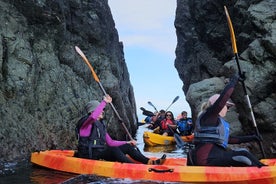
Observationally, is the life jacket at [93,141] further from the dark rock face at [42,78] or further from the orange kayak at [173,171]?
the dark rock face at [42,78]

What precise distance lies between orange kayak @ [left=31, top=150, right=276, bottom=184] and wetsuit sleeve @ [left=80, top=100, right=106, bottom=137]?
58 cm

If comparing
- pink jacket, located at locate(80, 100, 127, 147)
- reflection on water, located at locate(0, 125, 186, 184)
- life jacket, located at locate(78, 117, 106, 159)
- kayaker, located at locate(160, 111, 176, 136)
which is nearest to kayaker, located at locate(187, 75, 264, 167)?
reflection on water, located at locate(0, 125, 186, 184)

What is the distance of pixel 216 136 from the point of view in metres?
6.25

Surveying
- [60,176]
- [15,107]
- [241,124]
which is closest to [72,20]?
[15,107]

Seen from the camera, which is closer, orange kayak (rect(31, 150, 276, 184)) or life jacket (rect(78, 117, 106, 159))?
orange kayak (rect(31, 150, 276, 184))

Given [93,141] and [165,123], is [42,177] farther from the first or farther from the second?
[165,123]

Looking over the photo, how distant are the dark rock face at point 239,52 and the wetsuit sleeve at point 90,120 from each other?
21.6 feet

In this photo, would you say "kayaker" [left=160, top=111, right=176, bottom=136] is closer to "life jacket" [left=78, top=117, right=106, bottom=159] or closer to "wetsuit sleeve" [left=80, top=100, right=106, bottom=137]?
"life jacket" [left=78, top=117, right=106, bottom=159]

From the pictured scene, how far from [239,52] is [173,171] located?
13.2 meters

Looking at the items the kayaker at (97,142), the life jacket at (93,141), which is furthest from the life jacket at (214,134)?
the life jacket at (93,141)

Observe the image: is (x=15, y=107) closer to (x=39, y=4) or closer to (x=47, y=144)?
(x=47, y=144)

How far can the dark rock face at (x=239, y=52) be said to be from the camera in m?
13.6

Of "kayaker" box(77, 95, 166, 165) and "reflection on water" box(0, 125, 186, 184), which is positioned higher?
"kayaker" box(77, 95, 166, 165)

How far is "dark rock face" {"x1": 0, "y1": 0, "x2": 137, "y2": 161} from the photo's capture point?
1145 centimetres
